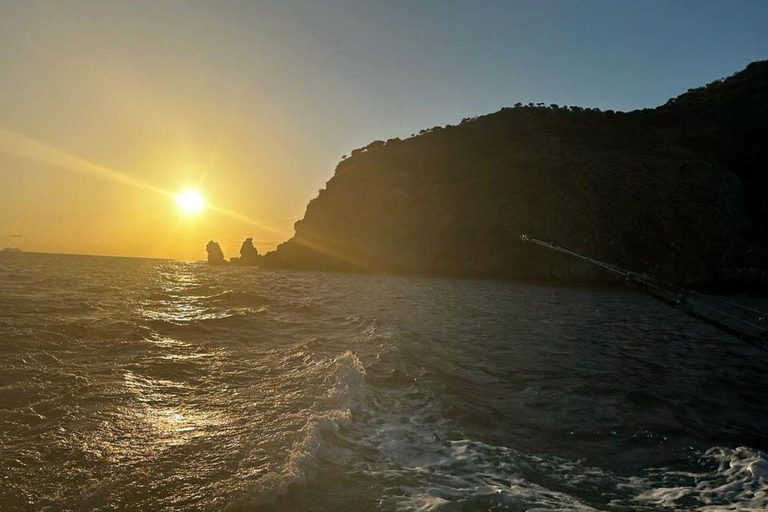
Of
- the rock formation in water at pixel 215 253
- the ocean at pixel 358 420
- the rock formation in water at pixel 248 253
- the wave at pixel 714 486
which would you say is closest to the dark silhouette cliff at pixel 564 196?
the rock formation in water at pixel 248 253

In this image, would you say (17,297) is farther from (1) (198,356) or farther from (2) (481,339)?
(2) (481,339)

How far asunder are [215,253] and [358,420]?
103447 millimetres

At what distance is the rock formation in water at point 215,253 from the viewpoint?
10044cm

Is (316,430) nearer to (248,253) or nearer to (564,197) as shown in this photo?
(564,197)

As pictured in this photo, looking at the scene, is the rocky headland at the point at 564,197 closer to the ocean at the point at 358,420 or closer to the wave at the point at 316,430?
the ocean at the point at 358,420

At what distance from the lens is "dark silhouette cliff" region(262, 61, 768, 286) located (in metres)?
48.0

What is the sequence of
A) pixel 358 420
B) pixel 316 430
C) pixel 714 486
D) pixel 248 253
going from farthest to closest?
pixel 248 253, pixel 358 420, pixel 316 430, pixel 714 486

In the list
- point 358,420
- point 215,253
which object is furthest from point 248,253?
point 358,420

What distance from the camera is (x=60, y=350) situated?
27.3ft

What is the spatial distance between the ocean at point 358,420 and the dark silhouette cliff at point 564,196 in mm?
41623

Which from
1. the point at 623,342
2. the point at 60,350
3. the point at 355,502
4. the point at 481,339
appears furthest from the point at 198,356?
the point at 623,342

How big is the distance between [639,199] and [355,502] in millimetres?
58771

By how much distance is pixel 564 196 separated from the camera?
57.3 meters

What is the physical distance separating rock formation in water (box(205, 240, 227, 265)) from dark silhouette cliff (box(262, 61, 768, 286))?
29.1m
